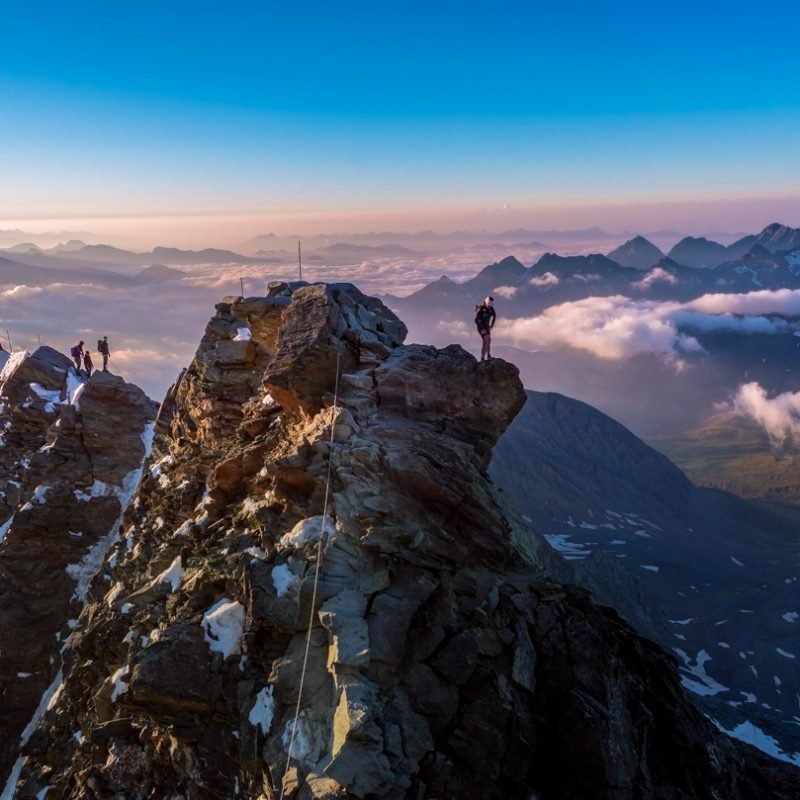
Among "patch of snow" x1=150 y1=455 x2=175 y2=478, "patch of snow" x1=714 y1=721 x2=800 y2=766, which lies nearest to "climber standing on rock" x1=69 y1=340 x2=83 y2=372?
"patch of snow" x1=150 y1=455 x2=175 y2=478

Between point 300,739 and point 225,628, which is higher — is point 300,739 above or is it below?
below

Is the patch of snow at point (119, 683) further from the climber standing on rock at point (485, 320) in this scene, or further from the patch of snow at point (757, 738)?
the patch of snow at point (757, 738)

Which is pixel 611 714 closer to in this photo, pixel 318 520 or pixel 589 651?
pixel 589 651

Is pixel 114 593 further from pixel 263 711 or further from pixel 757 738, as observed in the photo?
pixel 757 738

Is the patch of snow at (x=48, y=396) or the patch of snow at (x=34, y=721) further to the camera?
the patch of snow at (x=48, y=396)

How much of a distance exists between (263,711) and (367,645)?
389 cm

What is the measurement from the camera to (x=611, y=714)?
20.2m

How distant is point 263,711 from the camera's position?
62.5 ft

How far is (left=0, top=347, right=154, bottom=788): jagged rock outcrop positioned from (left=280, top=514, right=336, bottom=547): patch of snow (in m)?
34.8

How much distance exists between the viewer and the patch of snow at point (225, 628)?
A: 20.9 metres

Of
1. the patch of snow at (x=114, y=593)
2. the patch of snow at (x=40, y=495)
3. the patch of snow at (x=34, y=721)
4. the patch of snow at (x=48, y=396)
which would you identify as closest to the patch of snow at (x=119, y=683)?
the patch of snow at (x=114, y=593)

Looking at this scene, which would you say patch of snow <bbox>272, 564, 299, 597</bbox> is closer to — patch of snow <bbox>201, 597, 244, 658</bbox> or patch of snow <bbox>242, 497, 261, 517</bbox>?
patch of snow <bbox>201, 597, 244, 658</bbox>

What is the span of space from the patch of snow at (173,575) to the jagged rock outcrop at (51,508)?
2643 centimetres

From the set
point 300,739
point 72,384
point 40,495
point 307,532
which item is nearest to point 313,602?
point 307,532
